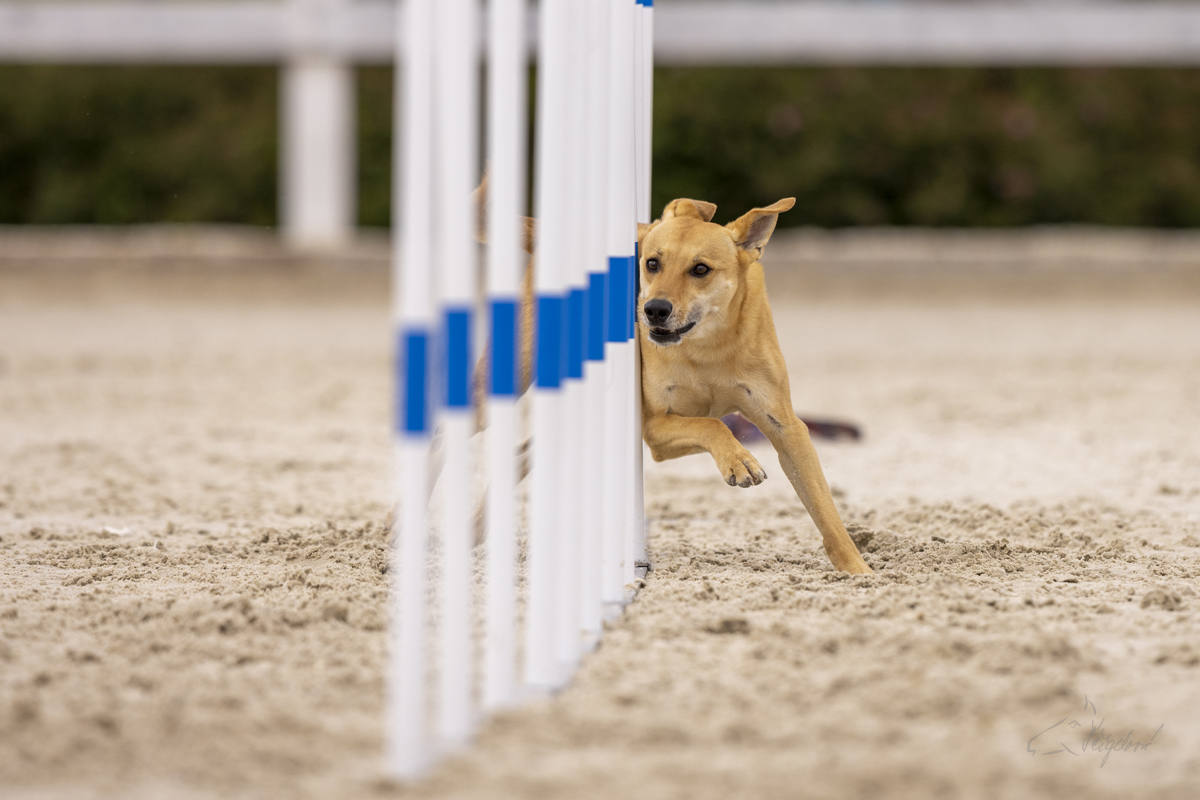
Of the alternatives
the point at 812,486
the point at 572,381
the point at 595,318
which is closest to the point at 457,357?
the point at 572,381

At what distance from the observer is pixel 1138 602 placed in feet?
10.4

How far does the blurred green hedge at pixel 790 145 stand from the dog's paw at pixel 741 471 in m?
11.3

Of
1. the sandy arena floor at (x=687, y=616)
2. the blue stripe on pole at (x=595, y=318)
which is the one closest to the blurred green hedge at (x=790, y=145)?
the sandy arena floor at (x=687, y=616)

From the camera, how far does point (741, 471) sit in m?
3.24

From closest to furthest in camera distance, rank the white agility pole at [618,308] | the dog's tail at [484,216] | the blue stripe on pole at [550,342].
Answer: the blue stripe on pole at [550,342], the white agility pole at [618,308], the dog's tail at [484,216]

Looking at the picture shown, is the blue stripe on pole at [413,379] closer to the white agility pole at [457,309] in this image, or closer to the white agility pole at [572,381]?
the white agility pole at [457,309]

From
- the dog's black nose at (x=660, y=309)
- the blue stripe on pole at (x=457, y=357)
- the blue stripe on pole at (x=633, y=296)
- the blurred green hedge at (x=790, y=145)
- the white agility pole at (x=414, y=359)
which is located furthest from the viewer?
the blurred green hedge at (x=790, y=145)

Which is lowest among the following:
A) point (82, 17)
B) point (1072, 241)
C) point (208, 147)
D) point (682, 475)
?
point (682, 475)

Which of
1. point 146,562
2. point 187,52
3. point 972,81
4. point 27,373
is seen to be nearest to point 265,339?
point 27,373

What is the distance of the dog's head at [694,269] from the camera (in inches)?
135

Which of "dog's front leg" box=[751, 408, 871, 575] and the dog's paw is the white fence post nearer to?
"dog's front leg" box=[751, 408, 871, 575]

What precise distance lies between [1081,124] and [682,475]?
459 inches

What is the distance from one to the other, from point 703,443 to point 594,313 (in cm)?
59

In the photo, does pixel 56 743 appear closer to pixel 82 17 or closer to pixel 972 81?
pixel 82 17
